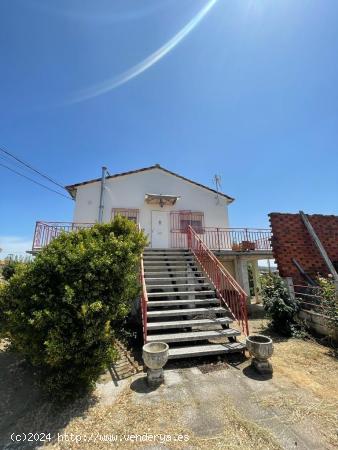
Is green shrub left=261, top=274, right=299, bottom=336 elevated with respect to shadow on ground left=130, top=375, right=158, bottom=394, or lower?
elevated

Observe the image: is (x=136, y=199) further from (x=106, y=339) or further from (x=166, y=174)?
(x=106, y=339)

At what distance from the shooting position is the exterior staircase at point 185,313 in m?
5.16

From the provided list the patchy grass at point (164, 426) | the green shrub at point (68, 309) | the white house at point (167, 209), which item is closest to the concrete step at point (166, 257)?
the white house at point (167, 209)

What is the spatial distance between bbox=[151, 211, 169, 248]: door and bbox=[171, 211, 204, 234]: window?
42 centimetres

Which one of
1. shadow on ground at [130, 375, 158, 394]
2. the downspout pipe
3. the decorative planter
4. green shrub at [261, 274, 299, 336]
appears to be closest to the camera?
shadow on ground at [130, 375, 158, 394]

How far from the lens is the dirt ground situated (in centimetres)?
279

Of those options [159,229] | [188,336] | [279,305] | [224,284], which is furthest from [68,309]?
[159,229]

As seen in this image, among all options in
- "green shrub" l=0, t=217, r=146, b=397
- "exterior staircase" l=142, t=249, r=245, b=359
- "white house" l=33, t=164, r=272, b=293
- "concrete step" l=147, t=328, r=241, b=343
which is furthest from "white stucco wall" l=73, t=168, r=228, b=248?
"green shrub" l=0, t=217, r=146, b=397

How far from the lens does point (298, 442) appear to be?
2.69 m

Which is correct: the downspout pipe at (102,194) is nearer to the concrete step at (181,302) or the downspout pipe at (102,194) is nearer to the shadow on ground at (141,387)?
the concrete step at (181,302)

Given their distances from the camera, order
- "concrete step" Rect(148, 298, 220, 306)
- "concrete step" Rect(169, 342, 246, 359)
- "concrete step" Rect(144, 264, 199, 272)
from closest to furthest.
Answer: "concrete step" Rect(169, 342, 246, 359) → "concrete step" Rect(148, 298, 220, 306) → "concrete step" Rect(144, 264, 199, 272)

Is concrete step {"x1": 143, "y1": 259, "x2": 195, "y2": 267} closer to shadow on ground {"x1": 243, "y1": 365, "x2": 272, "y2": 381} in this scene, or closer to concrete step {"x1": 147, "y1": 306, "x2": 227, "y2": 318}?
concrete step {"x1": 147, "y1": 306, "x2": 227, "y2": 318}

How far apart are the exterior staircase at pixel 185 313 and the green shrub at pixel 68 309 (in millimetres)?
1451

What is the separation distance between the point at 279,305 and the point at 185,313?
3.17 m
